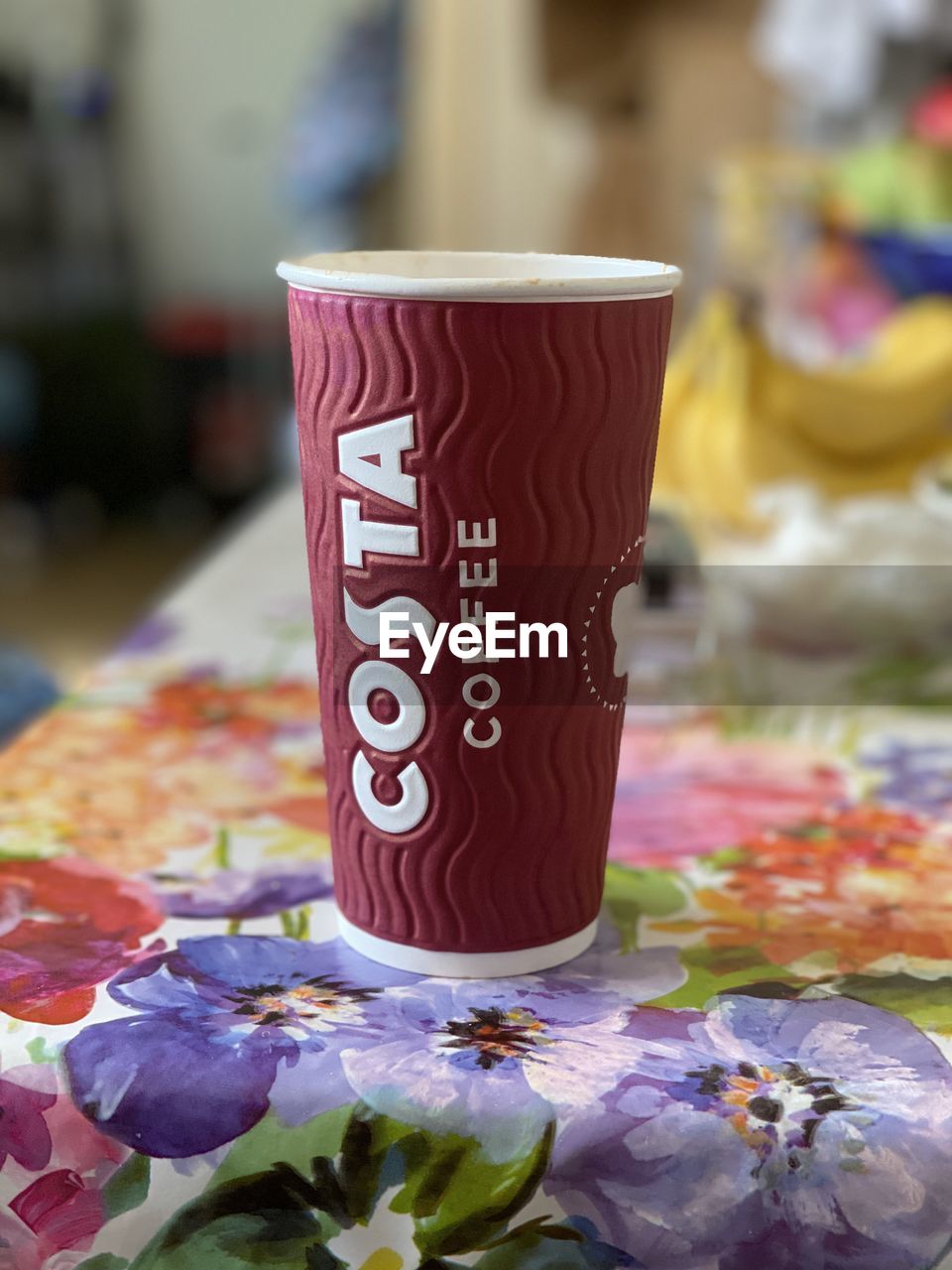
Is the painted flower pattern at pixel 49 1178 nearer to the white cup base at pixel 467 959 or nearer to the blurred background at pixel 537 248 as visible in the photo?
the white cup base at pixel 467 959

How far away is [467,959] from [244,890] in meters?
0.10

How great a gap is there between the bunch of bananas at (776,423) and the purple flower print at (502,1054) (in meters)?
0.49

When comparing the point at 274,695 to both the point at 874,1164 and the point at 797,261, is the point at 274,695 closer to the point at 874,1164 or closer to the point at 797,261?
the point at 874,1164

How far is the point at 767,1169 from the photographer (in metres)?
0.37

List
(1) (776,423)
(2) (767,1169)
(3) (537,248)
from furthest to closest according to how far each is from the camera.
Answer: (3) (537,248)
(1) (776,423)
(2) (767,1169)

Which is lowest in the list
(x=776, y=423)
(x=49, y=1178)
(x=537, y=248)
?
(x=49, y=1178)

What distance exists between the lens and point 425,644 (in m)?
0.42

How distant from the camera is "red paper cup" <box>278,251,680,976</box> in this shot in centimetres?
39

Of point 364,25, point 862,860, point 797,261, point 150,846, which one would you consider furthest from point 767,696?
point 364,25

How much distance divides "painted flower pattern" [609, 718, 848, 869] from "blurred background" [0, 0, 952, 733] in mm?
63

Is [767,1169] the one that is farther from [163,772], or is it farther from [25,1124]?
[163,772]

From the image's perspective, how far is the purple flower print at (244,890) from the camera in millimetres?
489

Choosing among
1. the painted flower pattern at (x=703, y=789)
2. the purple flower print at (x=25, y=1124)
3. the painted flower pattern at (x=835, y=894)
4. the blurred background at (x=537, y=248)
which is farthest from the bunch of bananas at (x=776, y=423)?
the purple flower print at (x=25, y=1124)

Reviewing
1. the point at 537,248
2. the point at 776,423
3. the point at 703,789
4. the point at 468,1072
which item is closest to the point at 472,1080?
the point at 468,1072
